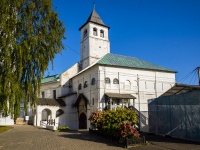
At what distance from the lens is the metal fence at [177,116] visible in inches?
581

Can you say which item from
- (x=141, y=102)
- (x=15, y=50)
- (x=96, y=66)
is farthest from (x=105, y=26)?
(x=15, y=50)

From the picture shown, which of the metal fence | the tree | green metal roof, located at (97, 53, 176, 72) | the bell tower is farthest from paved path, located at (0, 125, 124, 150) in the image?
the bell tower

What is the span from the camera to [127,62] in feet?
119

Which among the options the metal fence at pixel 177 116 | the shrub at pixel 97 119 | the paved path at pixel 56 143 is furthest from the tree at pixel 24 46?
the metal fence at pixel 177 116

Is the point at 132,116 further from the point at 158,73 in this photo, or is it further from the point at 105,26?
the point at 105,26

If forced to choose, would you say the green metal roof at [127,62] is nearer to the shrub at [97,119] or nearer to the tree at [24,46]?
the shrub at [97,119]

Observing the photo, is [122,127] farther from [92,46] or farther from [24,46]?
[92,46]

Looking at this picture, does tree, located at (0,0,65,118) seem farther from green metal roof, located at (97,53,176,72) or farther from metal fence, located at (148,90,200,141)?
green metal roof, located at (97,53,176,72)

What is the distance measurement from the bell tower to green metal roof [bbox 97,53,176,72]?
5.20 meters

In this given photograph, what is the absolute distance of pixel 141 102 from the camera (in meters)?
34.3

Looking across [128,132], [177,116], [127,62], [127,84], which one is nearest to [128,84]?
[127,84]

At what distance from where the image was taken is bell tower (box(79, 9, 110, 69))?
41562mm

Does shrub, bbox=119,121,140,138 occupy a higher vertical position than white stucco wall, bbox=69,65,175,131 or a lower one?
lower

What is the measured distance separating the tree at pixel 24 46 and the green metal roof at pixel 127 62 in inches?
753
